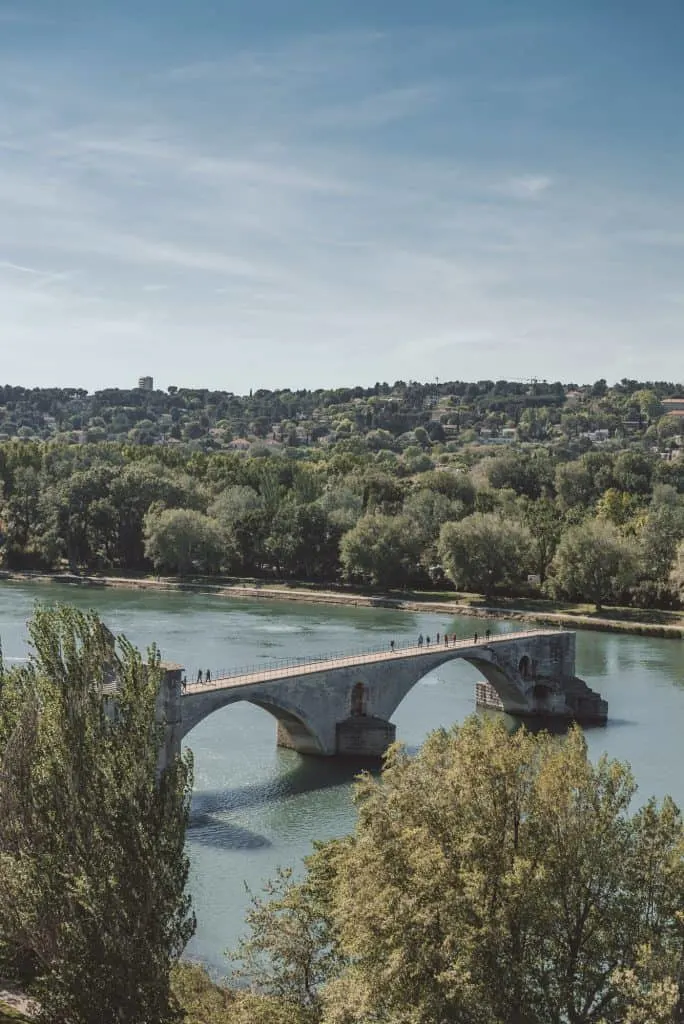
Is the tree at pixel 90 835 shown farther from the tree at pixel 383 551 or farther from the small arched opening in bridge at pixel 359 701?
the tree at pixel 383 551

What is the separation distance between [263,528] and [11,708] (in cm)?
7894

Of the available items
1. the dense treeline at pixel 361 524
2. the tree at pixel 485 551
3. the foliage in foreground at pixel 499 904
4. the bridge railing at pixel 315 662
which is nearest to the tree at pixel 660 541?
the dense treeline at pixel 361 524

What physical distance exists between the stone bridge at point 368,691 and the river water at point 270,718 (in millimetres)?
1316

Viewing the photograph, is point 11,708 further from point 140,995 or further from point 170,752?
point 170,752

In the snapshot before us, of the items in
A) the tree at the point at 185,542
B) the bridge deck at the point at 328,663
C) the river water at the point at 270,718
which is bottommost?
the river water at the point at 270,718

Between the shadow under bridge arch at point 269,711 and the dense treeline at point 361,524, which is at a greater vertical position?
the dense treeline at point 361,524

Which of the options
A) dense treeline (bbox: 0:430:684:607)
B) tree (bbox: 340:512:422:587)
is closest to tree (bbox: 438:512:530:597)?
dense treeline (bbox: 0:430:684:607)

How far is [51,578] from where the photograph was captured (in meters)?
101

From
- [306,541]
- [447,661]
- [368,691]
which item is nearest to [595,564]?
[306,541]

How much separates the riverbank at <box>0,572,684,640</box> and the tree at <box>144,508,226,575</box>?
1.85 meters

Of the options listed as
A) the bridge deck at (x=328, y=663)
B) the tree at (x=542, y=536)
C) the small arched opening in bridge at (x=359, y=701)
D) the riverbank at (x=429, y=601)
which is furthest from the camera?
the tree at (x=542, y=536)

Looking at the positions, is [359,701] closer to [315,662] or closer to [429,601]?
[315,662]

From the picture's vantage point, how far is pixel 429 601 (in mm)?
89750

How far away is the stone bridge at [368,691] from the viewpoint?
1617 inches
